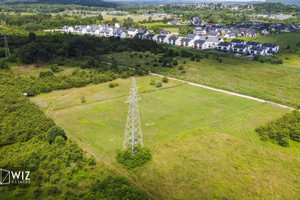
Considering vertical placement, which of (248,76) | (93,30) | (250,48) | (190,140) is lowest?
(190,140)

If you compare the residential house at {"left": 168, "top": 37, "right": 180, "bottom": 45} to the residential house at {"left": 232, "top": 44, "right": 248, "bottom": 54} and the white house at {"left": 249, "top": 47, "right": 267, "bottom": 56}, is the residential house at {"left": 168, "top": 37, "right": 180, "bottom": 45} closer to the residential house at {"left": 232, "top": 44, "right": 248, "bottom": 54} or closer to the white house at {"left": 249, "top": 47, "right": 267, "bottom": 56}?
the residential house at {"left": 232, "top": 44, "right": 248, "bottom": 54}

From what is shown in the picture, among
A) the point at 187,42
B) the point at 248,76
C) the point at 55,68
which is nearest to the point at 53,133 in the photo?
the point at 55,68

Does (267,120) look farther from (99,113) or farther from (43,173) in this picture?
(43,173)

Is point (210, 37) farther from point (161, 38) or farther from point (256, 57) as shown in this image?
point (256, 57)

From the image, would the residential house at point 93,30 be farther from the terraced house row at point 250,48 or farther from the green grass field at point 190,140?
the green grass field at point 190,140

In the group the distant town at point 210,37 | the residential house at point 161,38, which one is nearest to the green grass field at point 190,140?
the distant town at point 210,37

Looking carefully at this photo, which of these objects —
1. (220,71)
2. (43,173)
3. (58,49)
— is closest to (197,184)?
(43,173)
